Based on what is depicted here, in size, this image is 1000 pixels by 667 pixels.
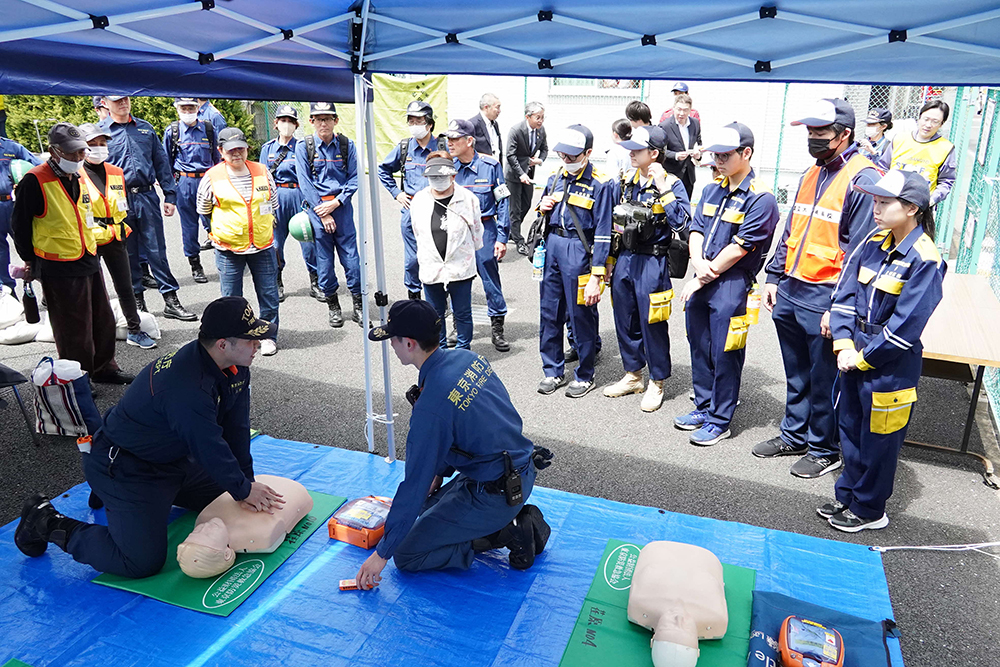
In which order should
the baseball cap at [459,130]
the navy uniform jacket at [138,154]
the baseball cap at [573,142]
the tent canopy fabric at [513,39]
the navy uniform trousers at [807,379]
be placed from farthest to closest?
the navy uniform jacket at [138,154]
the baseball cap at [459,130]
the baseball cap at [573,142]
the navy uniform trousers at [807,379]
the tent canopy fabric at [513,39]

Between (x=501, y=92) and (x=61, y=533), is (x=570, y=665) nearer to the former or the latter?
(x=61, y=533)

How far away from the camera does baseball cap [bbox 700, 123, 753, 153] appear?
4469 millimetres

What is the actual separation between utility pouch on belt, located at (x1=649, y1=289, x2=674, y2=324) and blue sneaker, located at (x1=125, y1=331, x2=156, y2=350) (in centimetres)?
452

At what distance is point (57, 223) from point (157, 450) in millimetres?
2650

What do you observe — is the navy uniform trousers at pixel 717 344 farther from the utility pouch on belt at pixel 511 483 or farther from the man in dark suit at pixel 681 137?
the man in dark suit at pixel 681 137

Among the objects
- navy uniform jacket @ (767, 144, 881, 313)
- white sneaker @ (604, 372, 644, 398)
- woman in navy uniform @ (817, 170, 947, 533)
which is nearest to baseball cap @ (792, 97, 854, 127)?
navy uniform jacket @ (767, 144, 881, 313)

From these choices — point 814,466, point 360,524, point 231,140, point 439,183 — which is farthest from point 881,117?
point 360,524

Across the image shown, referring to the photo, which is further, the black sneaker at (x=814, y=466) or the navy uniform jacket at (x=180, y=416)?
the black sneaker at (x=814, y=466)

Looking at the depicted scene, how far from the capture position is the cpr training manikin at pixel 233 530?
3.33 meters

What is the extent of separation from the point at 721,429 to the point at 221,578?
3.33 meters

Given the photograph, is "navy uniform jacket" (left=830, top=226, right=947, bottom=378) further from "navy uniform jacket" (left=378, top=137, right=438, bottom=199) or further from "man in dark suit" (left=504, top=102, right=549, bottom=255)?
"man in dark suit" (left=504, top=102, right=549, bottom=255)

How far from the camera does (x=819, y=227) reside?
169 inches

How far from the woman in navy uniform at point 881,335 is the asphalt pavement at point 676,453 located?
311mm

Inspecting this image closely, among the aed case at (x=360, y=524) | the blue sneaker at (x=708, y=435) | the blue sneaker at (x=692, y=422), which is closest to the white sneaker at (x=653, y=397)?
the blue sneaker at (x=692, y=422)
